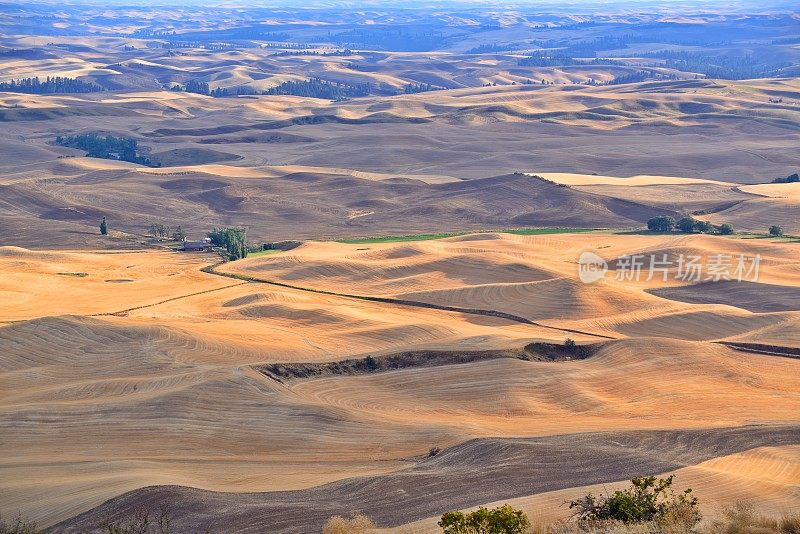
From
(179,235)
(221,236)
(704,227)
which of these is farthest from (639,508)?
(179,235)

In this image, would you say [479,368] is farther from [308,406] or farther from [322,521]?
[322,521]

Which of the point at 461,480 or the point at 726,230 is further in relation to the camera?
the point at 726,230

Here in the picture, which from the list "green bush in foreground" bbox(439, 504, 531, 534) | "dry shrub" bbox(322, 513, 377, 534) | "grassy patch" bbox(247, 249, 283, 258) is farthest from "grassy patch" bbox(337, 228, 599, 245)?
"green bush in foreground" bbox(439, 504, 531, 534)

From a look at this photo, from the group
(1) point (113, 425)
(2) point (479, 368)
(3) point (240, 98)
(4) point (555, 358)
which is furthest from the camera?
(3) point (240, 98)

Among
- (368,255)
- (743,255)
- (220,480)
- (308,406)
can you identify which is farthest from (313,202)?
(220,480)

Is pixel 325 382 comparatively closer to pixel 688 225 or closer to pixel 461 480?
pixel 461 480

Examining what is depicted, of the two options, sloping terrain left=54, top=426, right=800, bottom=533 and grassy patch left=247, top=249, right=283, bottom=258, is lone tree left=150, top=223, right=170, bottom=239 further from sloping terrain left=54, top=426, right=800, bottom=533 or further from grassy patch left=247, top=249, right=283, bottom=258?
sloping terrain left=54, top=426, right=800, bottom=533
